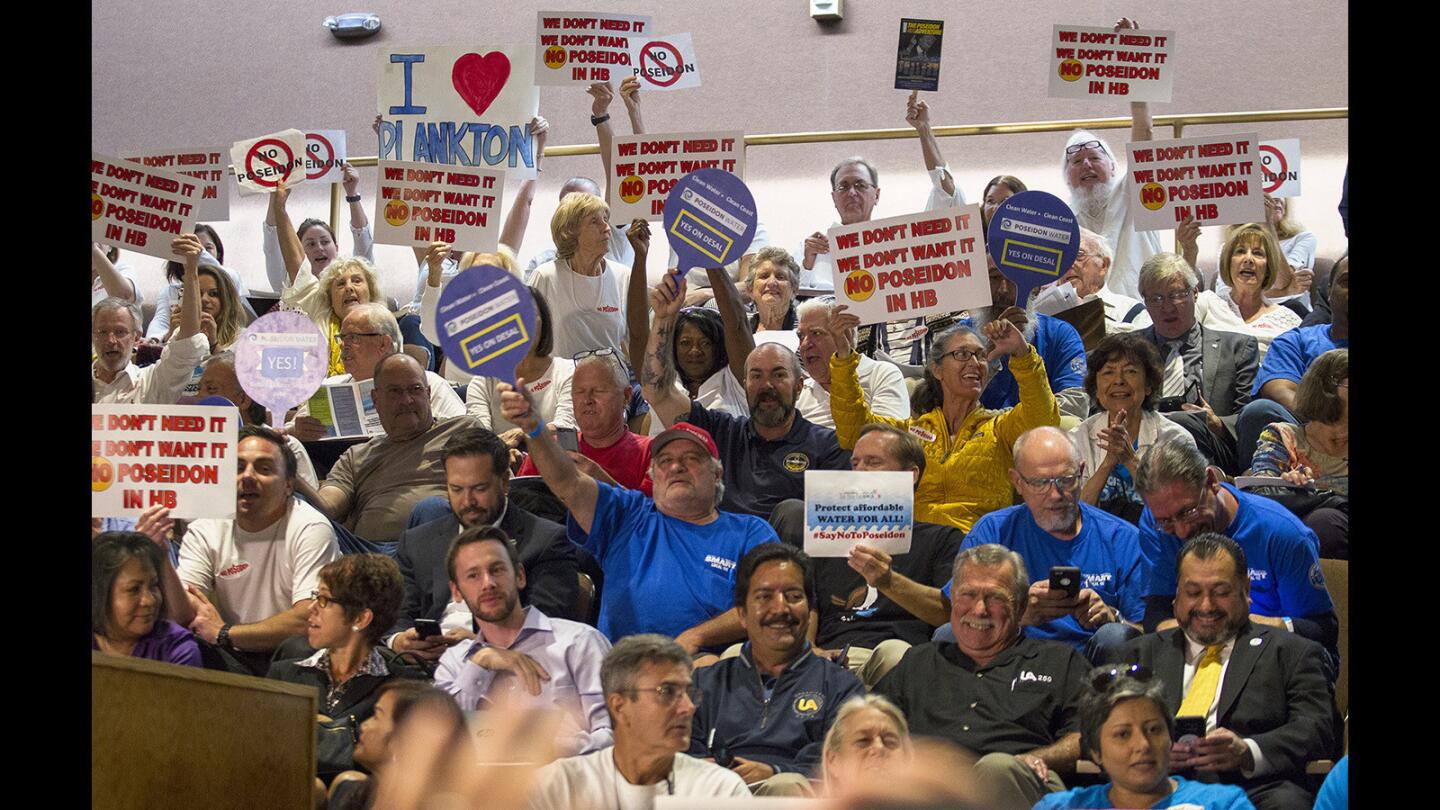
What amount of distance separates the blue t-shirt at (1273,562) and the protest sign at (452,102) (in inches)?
134

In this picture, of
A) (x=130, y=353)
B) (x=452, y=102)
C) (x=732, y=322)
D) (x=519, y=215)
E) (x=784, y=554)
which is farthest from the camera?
(x=519, y=215)

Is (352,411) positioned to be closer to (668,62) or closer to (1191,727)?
(668,62)

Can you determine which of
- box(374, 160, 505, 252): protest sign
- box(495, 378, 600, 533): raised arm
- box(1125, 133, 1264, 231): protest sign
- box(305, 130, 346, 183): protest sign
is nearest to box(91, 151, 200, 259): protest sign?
box(374, 160, 505, 252): protest sign

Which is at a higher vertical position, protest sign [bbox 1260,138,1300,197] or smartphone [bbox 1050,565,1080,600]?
protest sign [bbox 1260,138,1300,197]

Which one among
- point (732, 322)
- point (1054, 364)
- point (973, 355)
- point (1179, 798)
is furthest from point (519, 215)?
point (1179, 798)

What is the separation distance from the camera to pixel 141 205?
19.0 ft

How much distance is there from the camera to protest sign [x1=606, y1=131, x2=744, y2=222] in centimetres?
566

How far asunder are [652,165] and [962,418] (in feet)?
4.55

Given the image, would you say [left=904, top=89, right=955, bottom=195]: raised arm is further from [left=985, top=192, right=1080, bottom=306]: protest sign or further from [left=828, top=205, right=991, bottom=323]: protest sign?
[left=828, top=205, right=991, bottom=323]: protest sign

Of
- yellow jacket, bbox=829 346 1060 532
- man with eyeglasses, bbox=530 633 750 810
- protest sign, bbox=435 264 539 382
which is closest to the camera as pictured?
man with eyeglasses, bbox=530 633 750 810

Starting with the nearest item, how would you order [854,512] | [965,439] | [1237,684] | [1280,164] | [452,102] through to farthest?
1. [1237,684]
2. [854,512]
3. [965,439]
4. [452,102]
5. [1280,164]

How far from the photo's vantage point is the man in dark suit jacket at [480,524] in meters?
4.54

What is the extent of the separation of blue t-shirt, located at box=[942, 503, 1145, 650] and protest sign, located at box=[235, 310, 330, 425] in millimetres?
2124

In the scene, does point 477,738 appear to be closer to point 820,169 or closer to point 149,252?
point 149,252
